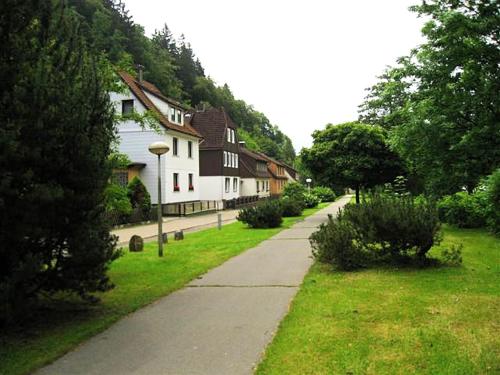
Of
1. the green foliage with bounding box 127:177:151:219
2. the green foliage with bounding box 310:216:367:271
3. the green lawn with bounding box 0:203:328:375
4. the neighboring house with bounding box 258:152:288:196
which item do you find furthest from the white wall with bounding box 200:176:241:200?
the green foliage with bounding box 310:216:367:271

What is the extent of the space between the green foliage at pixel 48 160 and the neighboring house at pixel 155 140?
26.1 m

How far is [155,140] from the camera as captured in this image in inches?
1345

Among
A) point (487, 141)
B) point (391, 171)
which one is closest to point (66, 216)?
point (487, 141)

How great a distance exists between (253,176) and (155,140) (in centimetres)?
2750

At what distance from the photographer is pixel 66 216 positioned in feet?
20.3

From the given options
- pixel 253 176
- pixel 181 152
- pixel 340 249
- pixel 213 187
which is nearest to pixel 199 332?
pixel 340 249

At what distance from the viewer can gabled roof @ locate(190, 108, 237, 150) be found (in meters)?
47.9

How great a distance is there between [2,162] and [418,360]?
4.98m

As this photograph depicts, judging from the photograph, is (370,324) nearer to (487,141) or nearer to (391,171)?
(487,141)

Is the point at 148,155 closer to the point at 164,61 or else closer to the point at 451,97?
the point at 451,97

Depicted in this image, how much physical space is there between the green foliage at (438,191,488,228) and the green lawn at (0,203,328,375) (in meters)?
8.69

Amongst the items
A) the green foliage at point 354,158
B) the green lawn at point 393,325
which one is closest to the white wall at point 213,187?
the green foliage at point 354,158

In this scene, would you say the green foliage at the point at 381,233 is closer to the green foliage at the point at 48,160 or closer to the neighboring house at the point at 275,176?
the green foliage at the point at 48,160

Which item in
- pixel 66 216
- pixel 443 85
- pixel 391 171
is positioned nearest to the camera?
pixel 66 216
